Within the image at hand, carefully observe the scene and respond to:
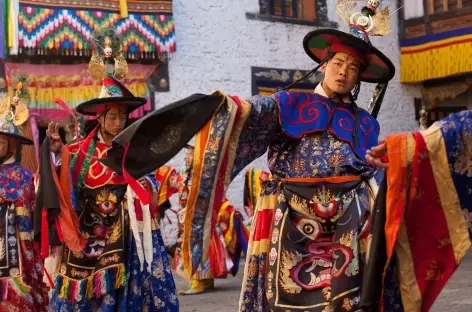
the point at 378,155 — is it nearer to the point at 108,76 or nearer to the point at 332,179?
the point at 332,179

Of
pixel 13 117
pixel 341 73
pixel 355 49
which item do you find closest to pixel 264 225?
pixel 341 73

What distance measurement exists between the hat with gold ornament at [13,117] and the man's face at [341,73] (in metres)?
3.18

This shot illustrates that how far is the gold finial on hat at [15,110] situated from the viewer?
7.39m

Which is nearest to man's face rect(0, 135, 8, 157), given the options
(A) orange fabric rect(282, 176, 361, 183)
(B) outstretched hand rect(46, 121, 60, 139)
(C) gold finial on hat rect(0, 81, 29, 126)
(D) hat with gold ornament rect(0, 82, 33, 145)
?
(D) hat with gold ornament rect(0, 82, 33, 145)

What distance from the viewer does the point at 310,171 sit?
14.8 ft

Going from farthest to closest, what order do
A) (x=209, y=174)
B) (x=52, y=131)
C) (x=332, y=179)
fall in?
(x=52, y=131) < (x=332, y=179) < (x=209, y=174)

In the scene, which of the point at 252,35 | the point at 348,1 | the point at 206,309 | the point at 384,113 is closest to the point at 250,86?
the point at 252,35

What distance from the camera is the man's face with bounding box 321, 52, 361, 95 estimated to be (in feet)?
15.4

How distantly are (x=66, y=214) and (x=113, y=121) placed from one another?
75 cm

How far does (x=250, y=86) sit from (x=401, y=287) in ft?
33.4

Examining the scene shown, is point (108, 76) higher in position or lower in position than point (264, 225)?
higher

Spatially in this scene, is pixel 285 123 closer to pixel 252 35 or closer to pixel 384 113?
pixel 252 35

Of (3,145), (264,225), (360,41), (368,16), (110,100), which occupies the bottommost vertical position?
(264,225)

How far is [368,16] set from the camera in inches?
201
